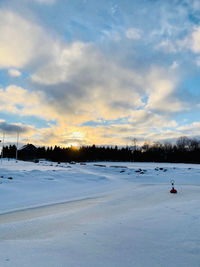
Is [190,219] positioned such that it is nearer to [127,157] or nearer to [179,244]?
[179,244]

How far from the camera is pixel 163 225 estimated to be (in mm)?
4320

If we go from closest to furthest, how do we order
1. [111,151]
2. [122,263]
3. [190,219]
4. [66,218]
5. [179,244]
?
[122,263] → [179,244] → [190,219] → [66,218] → [111,151]

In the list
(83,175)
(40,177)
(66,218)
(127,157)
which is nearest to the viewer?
(66,218)

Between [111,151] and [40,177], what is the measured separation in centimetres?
5950

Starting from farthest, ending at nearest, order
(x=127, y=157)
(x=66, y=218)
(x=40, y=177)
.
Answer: (x=127, y=157) → (x=40, y=177) → (x=66, y=218)

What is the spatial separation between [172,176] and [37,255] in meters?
21.1

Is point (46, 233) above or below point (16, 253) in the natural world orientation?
below

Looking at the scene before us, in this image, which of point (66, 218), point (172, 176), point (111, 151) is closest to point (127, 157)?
point (111, 151)

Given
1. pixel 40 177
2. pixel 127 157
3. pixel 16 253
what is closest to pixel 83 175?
pixel 40 177

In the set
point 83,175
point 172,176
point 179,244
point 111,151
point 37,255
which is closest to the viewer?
point 37,255

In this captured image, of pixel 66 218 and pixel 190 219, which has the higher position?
pixel 190 219

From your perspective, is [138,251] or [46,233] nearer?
[138,251]

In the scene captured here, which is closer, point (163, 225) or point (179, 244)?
point (179, 244)

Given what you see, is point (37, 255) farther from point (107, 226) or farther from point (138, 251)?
point (107, 226)
